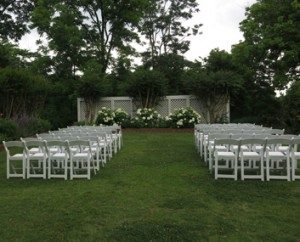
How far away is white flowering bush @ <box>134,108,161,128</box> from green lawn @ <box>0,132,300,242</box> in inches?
437

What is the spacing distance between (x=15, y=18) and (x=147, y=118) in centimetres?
1757

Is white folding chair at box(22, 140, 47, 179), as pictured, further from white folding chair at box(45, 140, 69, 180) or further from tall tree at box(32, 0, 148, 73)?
tall tree at box(32, 0, 148, 73)

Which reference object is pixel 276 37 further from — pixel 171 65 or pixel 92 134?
pixel 171 65

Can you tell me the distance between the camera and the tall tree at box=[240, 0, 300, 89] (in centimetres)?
1631

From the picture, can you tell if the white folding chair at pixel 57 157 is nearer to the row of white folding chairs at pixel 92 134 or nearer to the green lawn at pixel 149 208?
the green lawn at pixel 149 208

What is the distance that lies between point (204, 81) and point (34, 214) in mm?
15191

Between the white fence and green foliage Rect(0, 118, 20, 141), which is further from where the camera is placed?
the white fence

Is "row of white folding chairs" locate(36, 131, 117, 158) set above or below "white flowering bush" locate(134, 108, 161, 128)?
below

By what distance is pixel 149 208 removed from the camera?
4.67 m

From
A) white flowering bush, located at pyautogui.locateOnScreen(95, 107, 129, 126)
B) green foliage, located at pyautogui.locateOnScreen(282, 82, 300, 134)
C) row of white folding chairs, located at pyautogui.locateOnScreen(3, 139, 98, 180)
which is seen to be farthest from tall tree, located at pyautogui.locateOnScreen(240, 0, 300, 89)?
row of white folding chairs, located at pyautogui.locateOnScreen(3, 139, 98, 180)

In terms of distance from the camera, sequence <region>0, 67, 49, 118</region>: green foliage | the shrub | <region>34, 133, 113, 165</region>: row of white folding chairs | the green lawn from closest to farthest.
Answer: the green lawn → <region>34, 133, 113, 165</region>: row of white folding chairs → <region>0, 67, 49, 118</region>: green foliage → the shrub

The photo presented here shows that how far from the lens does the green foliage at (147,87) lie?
758 inches

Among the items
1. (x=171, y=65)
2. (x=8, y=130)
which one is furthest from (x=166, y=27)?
(x=8, y=130)

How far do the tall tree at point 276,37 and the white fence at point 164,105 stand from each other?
3406 millimetres
